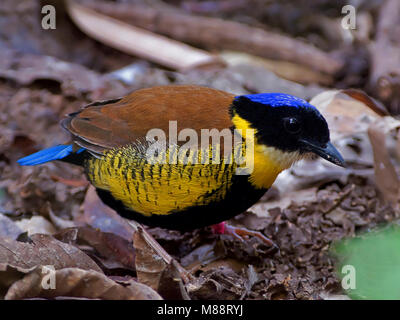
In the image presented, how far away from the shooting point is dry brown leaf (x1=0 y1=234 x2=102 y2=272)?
3.00 m

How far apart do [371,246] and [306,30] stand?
4645mm

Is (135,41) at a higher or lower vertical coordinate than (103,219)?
higher

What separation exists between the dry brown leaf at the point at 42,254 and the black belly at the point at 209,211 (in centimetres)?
46

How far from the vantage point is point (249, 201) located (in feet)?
11.0

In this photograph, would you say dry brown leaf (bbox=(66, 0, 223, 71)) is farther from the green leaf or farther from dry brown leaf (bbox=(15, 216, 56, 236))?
the green leaf

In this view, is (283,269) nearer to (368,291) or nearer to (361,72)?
(368,291)

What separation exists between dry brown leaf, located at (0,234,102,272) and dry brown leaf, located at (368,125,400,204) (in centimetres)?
216

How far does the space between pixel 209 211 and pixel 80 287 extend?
0.86m

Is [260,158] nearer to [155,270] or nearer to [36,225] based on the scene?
[155,270]

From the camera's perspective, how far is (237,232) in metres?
3.88

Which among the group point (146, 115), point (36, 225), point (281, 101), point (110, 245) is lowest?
point (36, 225)

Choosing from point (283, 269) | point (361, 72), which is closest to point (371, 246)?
point (283, 269)

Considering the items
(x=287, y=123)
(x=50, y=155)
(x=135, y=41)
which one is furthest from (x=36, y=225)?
(x=135, y=41)
